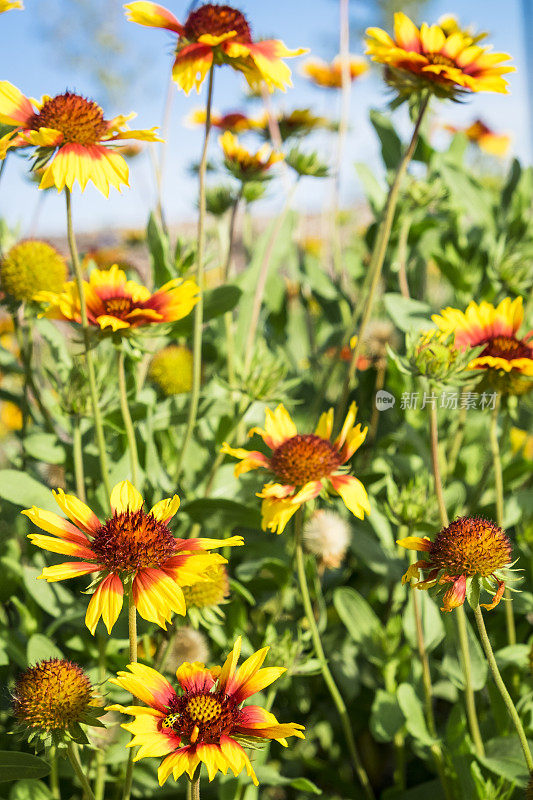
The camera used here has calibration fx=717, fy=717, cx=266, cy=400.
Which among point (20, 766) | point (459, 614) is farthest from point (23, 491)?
point (459, 614)

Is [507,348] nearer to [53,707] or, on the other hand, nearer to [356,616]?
[356,616]

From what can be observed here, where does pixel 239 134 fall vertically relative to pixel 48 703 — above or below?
above

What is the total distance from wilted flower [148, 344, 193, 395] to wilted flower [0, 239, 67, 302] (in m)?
0.23

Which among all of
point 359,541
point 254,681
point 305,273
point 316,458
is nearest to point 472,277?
point 305,273

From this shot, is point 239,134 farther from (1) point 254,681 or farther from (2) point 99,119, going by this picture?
(1) point 254,681

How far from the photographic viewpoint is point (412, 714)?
91 cm

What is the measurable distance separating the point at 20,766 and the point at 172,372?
27.6 inches

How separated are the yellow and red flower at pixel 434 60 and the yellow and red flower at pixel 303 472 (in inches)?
16.6

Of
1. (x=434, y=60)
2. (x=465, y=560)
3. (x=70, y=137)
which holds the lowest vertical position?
(x=465, y=560)

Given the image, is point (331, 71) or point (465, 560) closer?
point (465, 560)

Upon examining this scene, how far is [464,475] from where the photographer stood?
138 cm

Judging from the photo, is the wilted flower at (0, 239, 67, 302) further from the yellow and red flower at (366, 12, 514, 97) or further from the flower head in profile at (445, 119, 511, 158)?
the flower head in profile at (445, 119, 511, 158)

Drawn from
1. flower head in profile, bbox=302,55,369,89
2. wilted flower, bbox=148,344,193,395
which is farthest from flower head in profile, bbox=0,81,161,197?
flower head in profile, bbox=302,55,369,89

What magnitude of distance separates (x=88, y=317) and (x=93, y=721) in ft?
1.46
